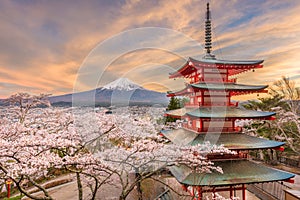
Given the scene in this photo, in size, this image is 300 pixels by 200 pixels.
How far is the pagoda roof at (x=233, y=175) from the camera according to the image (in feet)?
23.5

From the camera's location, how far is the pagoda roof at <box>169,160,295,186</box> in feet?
23.5

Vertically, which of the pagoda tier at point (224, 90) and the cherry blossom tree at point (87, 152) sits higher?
the pagoda tier at point (224, 90)

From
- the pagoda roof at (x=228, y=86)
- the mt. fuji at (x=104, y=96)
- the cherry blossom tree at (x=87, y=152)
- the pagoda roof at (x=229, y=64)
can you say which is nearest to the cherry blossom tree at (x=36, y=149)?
the cherry blossom tree at (x=87, y=152)

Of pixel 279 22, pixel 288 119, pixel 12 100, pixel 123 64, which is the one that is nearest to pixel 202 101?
pixel 123 64

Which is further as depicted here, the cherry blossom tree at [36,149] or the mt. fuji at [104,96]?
the mt. fuji at [104,96]

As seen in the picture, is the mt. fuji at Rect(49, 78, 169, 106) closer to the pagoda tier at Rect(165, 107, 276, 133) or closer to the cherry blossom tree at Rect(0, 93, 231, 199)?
the cherry blossom tree at Rect(0, 93, 231, 199)

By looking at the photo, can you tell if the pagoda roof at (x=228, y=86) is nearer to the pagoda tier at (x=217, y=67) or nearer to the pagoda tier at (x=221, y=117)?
the pagoda tier at (x=217, y=67)

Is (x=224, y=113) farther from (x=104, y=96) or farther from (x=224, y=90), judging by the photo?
(x=104, y=96)

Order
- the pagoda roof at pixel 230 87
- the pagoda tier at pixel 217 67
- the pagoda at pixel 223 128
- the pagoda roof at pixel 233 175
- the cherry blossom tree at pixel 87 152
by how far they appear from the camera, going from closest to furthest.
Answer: the cherry blossom tree at pixel 87 152
the pagoda roof at pixel 233 175
the pagoda at pixel 223 128
the pagoda roof at pixel 230 87
the pagoda tier at pixel 217 67

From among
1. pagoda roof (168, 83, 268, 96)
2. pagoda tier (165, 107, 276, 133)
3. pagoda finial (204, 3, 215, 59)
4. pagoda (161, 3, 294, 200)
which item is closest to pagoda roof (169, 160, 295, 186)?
pagoda (161, 3, 294, 200)

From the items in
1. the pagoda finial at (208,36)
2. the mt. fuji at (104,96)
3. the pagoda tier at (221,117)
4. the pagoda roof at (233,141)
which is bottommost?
the pagoda roof at (233,141)

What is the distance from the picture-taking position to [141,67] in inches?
421

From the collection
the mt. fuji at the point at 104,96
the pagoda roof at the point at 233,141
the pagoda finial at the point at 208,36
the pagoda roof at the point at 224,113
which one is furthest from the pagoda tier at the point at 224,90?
the mt. fuji at the point at 104,96

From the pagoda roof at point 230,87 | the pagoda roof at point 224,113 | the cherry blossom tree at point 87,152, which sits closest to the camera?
the cherry blossom tree at point 87,152
